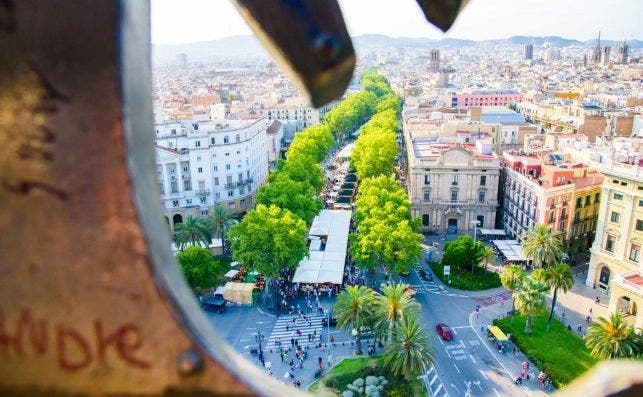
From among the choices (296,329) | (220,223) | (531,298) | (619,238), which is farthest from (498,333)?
(220,223)

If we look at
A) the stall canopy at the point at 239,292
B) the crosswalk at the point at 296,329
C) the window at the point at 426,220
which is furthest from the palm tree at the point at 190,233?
the window at the point at 426,220

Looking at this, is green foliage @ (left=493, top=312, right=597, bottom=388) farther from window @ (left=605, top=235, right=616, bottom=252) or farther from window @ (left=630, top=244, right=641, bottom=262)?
window @ (left=605, top=235, right=616, bottom=252)

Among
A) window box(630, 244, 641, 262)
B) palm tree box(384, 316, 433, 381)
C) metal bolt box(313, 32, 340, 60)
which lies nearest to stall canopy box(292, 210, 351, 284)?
palm tree box(384, 316, 433, 381)

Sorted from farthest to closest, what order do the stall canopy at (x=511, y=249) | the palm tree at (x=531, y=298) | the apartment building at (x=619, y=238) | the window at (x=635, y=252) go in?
1. the stall canopy at (x=511, y=249)
2. the window at (x=635, y=252)
3. the apartment building at (x=619, y=238)
4. the palm tree at (x=531, y=298)

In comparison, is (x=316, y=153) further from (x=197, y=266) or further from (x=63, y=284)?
(x=63, y=284)

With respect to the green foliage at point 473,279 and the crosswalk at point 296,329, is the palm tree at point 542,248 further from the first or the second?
the crosswalk at point 296,329

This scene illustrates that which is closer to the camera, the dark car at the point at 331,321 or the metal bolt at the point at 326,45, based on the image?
the metal bolt at the point at 326,45

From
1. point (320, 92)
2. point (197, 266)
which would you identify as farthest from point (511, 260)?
point (320, 92)
